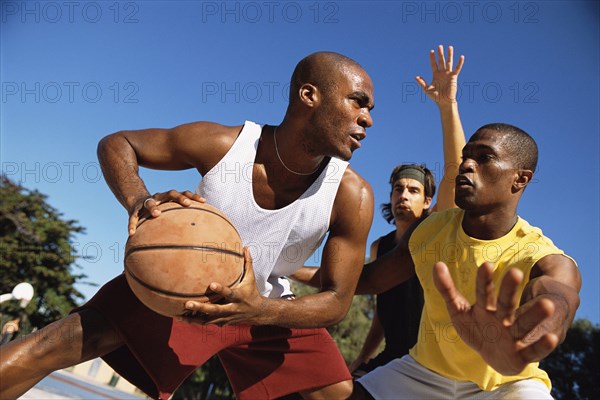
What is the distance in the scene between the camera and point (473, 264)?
13.2 feet

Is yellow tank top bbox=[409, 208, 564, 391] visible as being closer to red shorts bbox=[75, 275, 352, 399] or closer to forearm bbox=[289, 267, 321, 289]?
red shorts bbox=[75, 275, 352, 399]

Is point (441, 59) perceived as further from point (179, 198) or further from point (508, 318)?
point (508, 318)

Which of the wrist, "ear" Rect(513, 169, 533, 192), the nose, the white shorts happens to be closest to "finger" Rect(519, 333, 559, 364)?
the white shorts

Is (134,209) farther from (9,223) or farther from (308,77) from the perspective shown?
(9,223)

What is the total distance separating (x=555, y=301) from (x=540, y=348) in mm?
506

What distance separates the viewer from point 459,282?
4.07m

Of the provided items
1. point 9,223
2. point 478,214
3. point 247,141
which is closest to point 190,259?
point 247,141

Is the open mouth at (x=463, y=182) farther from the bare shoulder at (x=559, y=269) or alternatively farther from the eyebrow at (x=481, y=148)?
the bare shoulder at (x=559, y=269)

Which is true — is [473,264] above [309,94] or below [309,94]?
below

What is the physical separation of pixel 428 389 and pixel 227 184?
1.98 m

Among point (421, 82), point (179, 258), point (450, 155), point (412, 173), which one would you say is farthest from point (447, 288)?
point (412, 173)

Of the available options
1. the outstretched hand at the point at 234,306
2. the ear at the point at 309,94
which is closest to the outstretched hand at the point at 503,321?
the outstretched hand at the point at 234,306

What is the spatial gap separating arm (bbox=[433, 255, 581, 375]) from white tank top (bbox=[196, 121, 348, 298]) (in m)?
1.57

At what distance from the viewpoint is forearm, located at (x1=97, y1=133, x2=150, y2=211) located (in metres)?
3.82
